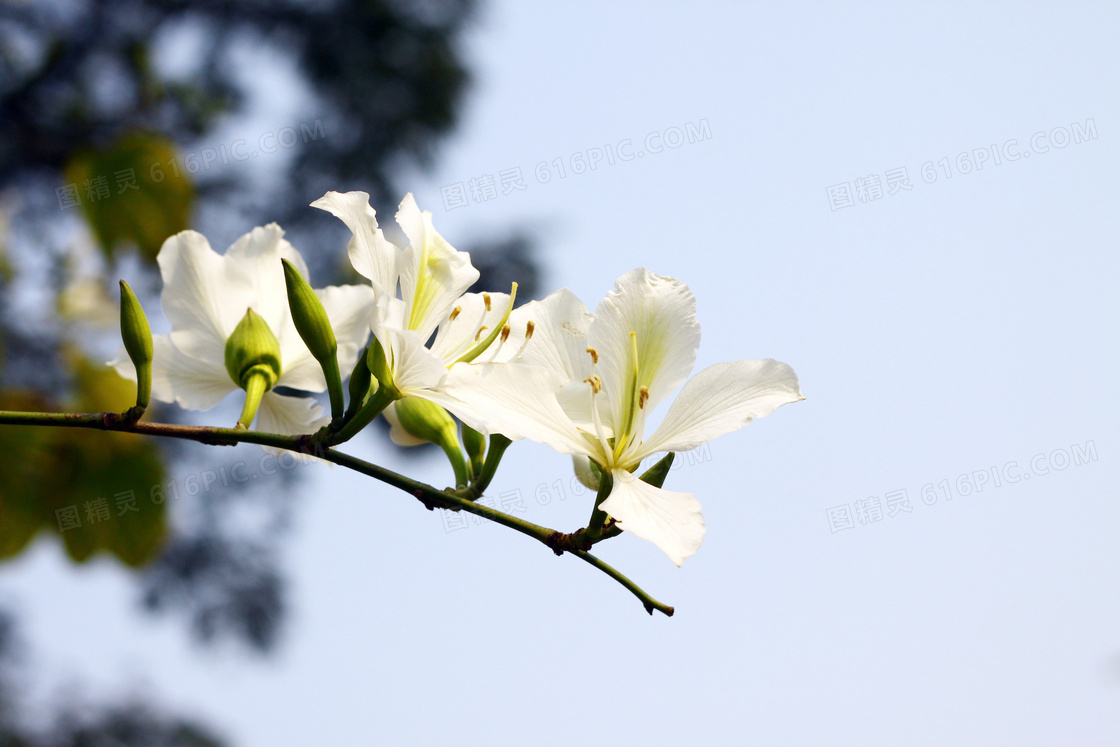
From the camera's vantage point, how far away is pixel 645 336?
2.90ft

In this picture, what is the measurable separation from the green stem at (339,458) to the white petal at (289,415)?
0.32m

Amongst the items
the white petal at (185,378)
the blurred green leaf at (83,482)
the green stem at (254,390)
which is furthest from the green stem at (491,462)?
the blurred green leaf at (83,482)

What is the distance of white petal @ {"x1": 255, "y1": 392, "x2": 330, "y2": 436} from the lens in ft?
3.90

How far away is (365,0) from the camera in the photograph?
5.45 metres

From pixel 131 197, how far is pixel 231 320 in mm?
2546

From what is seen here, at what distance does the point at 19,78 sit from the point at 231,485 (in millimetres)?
2868

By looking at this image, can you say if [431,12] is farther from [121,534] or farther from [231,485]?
[121,534]

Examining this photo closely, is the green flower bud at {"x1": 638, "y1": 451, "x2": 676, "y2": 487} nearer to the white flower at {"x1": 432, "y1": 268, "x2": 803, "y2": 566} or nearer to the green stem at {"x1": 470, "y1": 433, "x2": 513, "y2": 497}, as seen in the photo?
the white flower at {"x1": 432, "y1": 268, "x2": 803, "y2": 566}

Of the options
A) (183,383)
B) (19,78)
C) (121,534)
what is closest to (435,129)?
(19,78)

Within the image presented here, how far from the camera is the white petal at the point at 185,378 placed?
1176mm

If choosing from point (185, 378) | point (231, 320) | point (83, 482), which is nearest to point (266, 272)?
point (231, 320)

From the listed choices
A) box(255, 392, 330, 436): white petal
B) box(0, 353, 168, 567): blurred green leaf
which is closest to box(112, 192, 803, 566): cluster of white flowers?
box(255, 392, 330, 436): white petal

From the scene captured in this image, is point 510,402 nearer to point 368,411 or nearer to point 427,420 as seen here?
point 368,411

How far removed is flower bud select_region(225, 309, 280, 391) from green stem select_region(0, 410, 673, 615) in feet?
0.77
